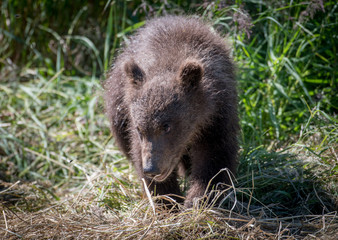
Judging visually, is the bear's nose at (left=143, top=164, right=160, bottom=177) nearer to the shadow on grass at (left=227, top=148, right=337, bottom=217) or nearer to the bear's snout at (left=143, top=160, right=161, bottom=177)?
the bear's snout at (left=143, top=160, right=161, bottom=177)

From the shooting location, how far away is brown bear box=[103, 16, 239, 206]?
3445mm


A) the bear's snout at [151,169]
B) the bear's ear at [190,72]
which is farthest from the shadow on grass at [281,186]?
the bear's ear at [190,72]

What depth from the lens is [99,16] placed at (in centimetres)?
775

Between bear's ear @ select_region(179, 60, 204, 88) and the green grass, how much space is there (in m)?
0.97

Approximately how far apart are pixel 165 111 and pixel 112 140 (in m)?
2.69

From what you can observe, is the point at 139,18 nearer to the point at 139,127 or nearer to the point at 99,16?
the point at 99,16

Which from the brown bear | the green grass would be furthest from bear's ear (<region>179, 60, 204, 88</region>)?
the green grass

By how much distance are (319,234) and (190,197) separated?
110cm

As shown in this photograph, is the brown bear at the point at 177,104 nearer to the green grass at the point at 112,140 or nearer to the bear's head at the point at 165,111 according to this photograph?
the bear's head at the point at 165,111

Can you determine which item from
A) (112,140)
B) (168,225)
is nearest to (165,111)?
(168,225)

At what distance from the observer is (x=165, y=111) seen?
11.2 feet

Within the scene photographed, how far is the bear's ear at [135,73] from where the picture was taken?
3.75 metres

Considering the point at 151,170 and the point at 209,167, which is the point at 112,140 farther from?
the point at 151,170

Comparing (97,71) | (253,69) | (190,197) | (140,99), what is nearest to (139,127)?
(140,99)
